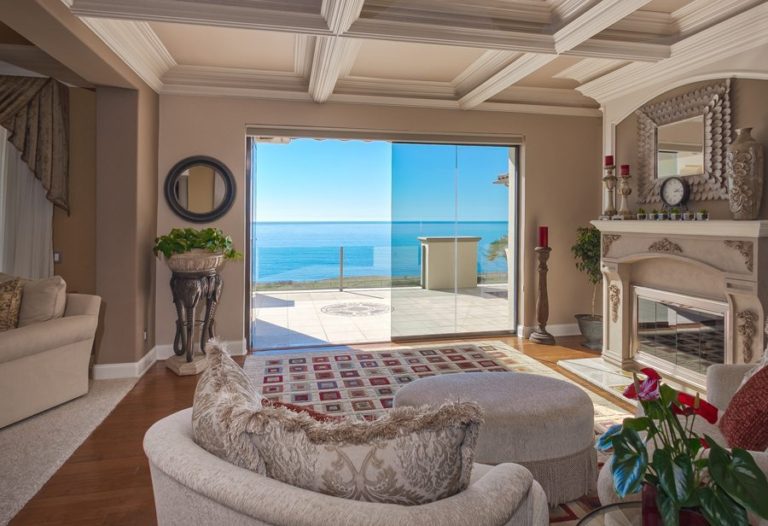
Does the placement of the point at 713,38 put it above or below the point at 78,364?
above

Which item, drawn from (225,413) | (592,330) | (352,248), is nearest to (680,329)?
(592,330)

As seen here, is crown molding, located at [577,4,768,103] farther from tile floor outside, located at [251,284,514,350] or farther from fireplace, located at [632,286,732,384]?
tile floor outside, located at [251,284,514,350]

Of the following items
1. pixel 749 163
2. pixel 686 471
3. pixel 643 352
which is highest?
pixel 749 163

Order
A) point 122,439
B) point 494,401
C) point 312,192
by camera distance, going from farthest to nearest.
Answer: point 312,192 → point 122,439 → point 494,401

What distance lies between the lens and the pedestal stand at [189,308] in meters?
4.26

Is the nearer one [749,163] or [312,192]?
[749,163]

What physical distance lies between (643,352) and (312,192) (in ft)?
34.4

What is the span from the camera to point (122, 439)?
3.01m

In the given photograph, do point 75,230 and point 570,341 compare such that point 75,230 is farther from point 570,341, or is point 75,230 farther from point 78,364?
point 570,341

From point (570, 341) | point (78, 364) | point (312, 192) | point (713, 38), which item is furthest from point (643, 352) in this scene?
point (312, 192)

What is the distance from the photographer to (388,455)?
1.06m

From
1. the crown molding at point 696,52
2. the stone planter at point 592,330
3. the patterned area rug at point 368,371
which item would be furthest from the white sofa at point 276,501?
the stone planter at point 592,330

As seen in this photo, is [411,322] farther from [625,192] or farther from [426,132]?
[625,192]

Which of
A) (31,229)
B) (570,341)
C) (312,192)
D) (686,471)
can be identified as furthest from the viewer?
(312,192)
